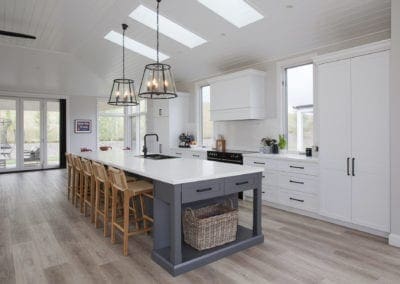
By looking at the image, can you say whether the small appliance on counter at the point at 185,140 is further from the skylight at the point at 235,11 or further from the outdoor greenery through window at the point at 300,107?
the skylight at the point at 235,11

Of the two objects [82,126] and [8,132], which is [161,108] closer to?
[82,126]

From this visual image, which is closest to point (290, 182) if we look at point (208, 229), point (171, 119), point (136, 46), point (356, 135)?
point (356, 135)

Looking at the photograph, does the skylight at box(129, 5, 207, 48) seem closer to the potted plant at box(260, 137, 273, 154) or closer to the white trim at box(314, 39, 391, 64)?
the potted plant at box(260, 137, 273, 154)

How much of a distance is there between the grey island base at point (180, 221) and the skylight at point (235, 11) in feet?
8.18

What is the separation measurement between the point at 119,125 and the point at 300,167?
7.71 m

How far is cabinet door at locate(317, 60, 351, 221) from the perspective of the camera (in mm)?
3387

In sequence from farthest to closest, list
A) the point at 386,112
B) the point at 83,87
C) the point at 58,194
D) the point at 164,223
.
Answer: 1. the point at 83,87
2. the point at 58,194
3. the point at 386,112
4. the point at 164,223

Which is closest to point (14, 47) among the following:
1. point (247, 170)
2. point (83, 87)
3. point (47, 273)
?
point (83, 87)

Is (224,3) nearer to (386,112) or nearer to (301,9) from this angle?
(301,9)

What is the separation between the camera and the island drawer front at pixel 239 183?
8.73 ft

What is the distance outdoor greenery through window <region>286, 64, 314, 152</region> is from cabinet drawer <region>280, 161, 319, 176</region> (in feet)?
2.48

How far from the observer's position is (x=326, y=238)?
314 centimetres

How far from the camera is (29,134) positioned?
845 centimetres

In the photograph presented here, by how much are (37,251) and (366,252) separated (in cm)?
337
